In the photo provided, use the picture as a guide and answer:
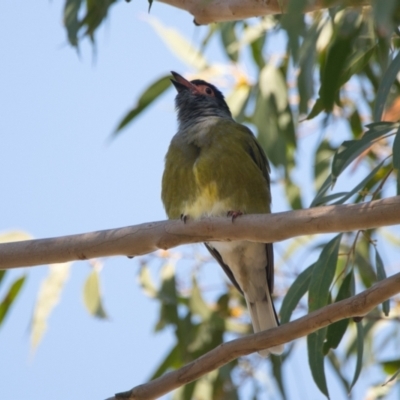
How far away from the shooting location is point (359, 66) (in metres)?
4.17

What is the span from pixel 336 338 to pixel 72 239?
1346 mm

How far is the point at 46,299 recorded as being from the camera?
19.9 ft

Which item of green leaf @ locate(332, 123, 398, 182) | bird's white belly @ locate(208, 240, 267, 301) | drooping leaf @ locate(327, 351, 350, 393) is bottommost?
drooping leaf @ locate(327, 351, 350, 393)

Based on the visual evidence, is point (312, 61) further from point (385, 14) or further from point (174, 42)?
point (174, 42)

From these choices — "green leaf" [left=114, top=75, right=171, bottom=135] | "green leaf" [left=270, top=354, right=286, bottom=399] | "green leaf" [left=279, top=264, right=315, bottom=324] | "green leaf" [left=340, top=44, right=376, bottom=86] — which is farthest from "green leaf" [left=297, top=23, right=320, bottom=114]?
"green leaf" [left=114, top=75, right=171, bottom=135]

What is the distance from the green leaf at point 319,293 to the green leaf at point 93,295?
8.22 feet

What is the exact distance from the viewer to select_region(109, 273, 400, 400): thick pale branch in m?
3.09

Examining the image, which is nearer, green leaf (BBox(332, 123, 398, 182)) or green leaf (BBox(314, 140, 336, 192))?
green leaf (BBox(332, 123, 398, 182))

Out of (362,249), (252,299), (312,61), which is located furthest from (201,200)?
(362,249)

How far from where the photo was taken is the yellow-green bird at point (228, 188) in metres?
4.59

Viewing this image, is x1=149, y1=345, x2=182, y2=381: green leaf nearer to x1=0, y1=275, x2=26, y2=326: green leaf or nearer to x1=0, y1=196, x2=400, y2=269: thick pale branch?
x1=0, y1=275, x2=26, y2=326: green leaf

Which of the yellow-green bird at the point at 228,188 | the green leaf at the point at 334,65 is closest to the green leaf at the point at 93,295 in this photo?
the yellow-green bird at the point at 228,188

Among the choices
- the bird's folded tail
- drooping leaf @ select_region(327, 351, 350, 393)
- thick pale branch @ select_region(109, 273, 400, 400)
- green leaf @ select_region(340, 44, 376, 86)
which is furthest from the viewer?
drooping leaf @ select_region(327, 351, 350, 393)

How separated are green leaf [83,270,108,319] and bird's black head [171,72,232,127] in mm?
1338
